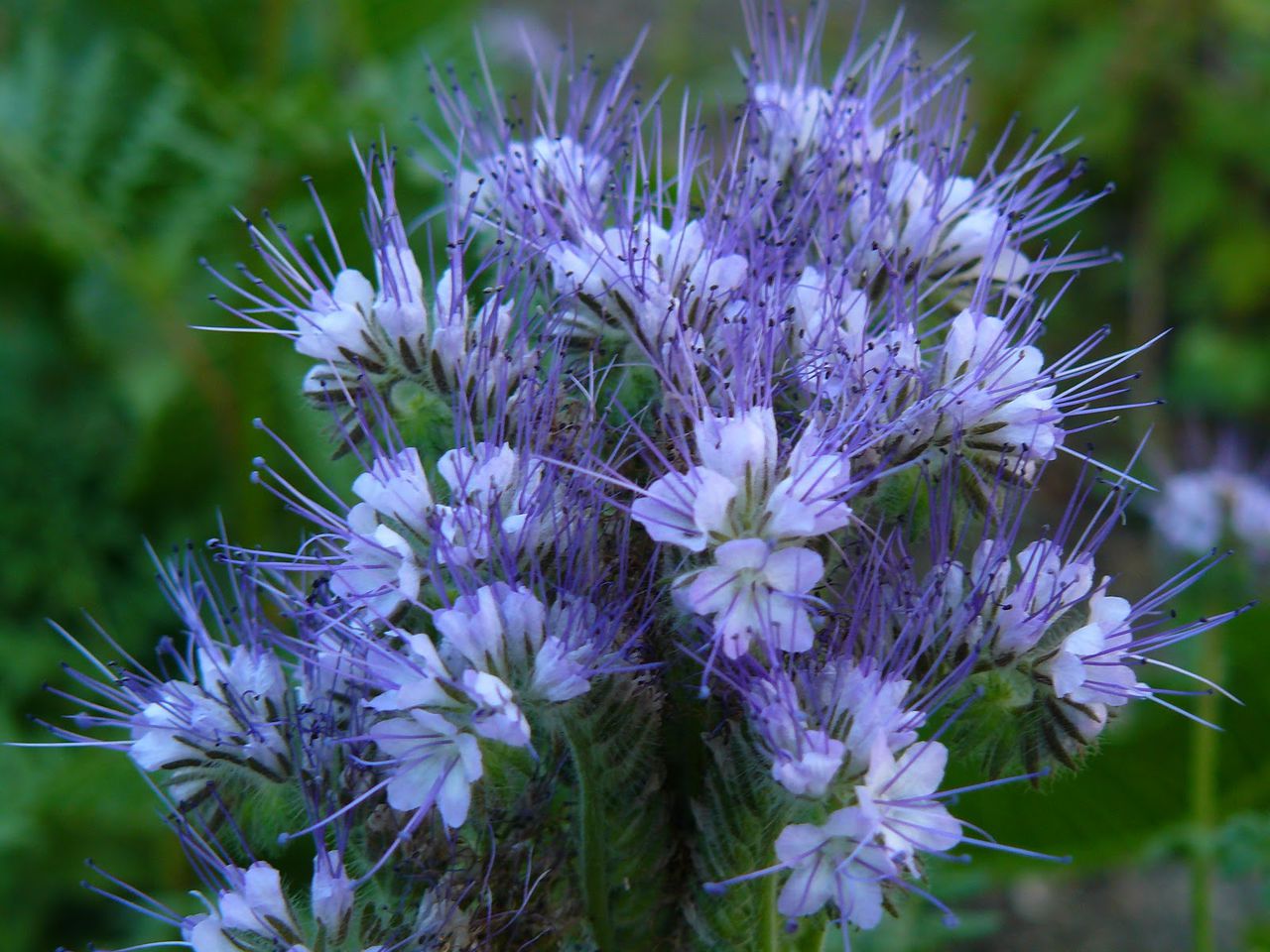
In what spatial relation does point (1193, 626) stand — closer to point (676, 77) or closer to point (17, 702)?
point (17, 702)

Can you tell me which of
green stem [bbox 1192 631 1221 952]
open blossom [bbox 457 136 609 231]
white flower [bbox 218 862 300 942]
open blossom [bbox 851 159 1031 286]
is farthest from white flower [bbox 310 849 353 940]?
green stem [bbox 1192 631 1221 952]

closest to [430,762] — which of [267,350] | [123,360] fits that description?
[267,350]

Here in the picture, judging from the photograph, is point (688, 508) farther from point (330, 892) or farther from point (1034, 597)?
point (330, 892)

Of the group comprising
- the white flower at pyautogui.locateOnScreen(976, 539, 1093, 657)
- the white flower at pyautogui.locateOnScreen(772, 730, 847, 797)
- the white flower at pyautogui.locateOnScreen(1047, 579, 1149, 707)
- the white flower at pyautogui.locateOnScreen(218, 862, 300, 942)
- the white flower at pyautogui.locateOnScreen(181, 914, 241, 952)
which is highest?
the white flower at pyautogui.locateOnScreen(976, 539, 1093, 657)

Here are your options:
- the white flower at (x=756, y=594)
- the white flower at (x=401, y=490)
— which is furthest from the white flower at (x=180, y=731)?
the white flower at (x=756, y=594)

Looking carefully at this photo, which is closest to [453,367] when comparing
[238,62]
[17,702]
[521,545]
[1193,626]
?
[521,545]

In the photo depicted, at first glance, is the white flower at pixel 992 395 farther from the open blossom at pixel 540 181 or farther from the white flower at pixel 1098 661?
the open blossom at pixel 540 181

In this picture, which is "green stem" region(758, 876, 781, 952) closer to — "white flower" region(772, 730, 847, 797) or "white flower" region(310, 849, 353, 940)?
"white flower" region(772, 730, 847, 797)
